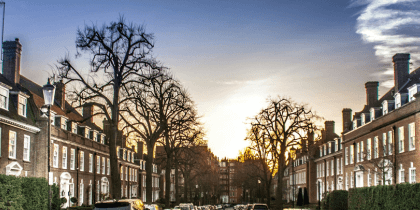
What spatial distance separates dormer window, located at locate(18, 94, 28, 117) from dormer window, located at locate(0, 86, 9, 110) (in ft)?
6.49

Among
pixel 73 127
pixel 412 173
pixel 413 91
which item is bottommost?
pixel 412 173

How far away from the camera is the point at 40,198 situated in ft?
80.9

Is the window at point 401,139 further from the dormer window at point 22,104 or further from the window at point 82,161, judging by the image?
the window at point 82,161

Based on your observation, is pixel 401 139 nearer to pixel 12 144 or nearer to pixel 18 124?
pixel 18 124

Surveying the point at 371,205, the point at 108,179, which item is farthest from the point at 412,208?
the point at 108,179

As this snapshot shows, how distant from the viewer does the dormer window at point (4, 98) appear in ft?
113

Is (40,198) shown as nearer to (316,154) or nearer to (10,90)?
(10,90)

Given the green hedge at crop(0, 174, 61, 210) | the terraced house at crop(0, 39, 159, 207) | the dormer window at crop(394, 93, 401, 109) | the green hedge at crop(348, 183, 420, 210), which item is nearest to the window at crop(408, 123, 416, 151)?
the dormer window at crop(394, 93, 401, 109)

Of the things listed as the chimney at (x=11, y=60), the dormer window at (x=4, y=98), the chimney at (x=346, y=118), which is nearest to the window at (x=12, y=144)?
the dormer window at (x=4, y=98)

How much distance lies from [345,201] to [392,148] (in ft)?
19.7

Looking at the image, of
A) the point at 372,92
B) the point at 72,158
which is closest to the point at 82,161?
the point at 72,158

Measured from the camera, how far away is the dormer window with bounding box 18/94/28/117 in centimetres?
3719

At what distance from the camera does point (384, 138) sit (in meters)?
41.7

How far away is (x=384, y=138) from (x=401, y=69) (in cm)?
635
